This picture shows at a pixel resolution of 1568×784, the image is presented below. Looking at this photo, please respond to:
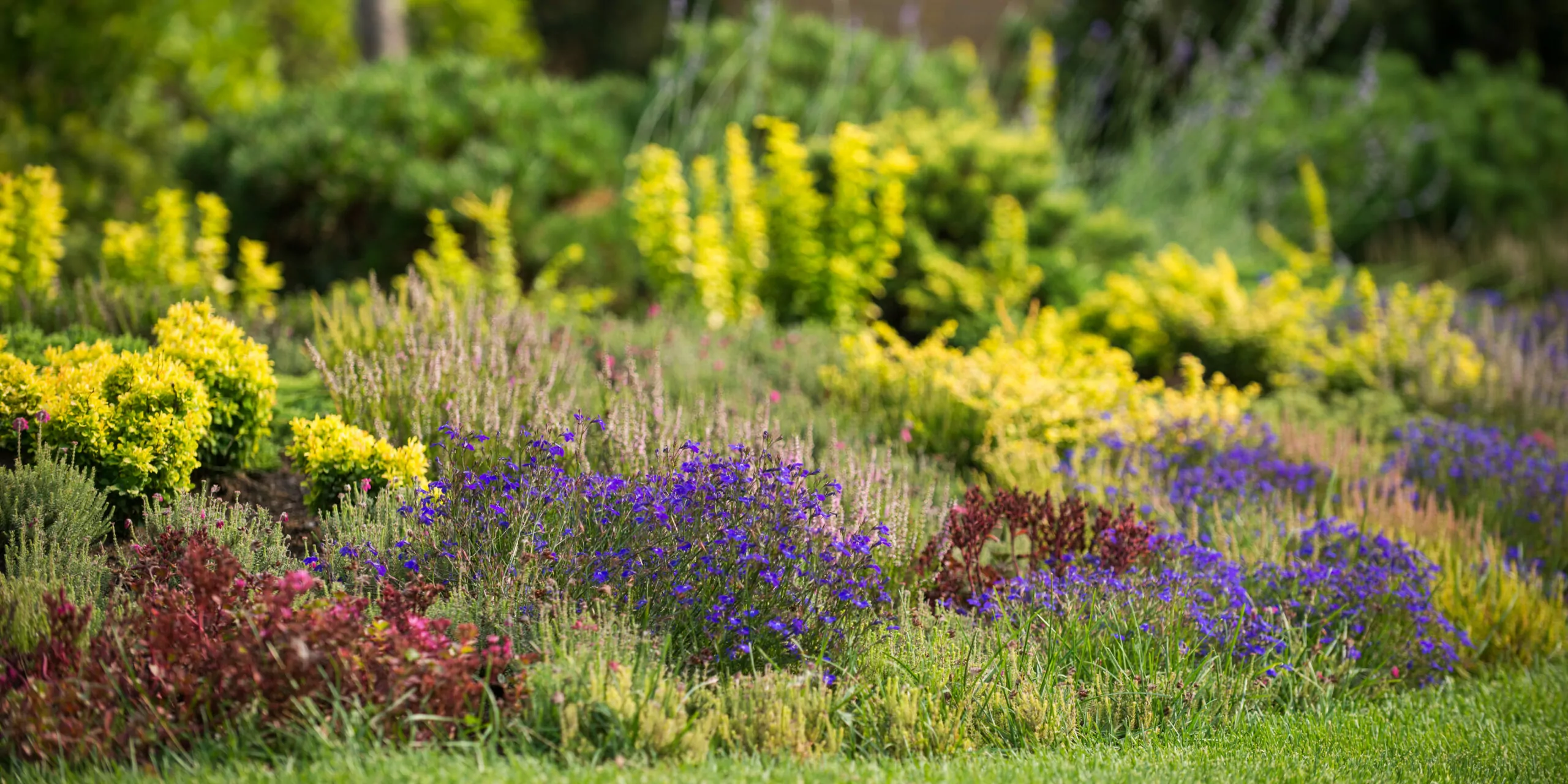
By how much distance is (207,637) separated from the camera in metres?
3.23

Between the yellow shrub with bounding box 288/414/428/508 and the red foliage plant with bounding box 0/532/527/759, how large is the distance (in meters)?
0.86

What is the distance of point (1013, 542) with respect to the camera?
4.59 metres

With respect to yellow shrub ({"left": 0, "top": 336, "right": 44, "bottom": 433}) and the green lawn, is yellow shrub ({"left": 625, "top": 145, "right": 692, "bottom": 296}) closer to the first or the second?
yellow shrub ({"left": 0, "top": 336, "right": 44, "bottom": 433})

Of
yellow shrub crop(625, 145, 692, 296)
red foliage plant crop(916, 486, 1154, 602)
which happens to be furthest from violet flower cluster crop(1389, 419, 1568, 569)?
yellow shrub crop(625, 145, 692, 296)

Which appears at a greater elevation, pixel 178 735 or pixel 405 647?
pixel 405 647

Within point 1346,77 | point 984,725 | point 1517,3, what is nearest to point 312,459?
point 984,725

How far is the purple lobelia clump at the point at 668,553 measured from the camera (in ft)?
12.0

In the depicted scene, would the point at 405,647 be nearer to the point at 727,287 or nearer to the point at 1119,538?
the point at 1119,538

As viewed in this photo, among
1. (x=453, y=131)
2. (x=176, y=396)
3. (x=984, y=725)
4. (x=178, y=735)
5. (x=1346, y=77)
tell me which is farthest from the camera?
(x=1346, y=77)

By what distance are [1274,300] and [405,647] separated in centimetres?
602

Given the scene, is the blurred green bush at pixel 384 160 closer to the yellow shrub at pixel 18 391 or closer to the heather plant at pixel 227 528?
the yellow shrub at pixel 18 391

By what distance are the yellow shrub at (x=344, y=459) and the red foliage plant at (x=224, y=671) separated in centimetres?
86

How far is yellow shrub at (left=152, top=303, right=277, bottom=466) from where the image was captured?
429 centimetres

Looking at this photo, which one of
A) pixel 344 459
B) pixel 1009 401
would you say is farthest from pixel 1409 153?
pixel 344 459
